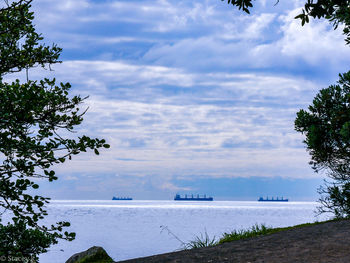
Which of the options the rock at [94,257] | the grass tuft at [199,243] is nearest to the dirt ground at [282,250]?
the grass tuft at [199,243]

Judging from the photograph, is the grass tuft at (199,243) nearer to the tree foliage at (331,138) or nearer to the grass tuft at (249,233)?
the grass tuft at (249,233)

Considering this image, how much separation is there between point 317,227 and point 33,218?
9.29 meters

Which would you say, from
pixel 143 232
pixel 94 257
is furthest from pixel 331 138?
pixel 143 232

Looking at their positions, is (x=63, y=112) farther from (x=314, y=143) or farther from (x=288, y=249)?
(x=314, y=143)

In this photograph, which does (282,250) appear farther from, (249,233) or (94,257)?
(94,257)

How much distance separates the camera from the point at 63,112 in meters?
8.56

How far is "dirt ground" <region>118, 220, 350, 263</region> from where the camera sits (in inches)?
345

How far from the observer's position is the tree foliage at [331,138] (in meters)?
15.1

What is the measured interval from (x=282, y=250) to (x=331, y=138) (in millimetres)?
7418

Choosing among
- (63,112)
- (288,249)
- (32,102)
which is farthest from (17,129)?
(288,249)

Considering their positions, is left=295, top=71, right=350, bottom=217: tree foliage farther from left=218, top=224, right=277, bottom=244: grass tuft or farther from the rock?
Result: the rock

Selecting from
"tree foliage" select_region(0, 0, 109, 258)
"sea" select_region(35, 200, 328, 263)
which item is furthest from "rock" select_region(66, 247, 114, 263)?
"tree foliage" select_region(0, 0, 109, 258)

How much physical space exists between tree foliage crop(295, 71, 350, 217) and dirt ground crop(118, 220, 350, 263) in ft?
14.2

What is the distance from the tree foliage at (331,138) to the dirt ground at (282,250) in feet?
14.2
